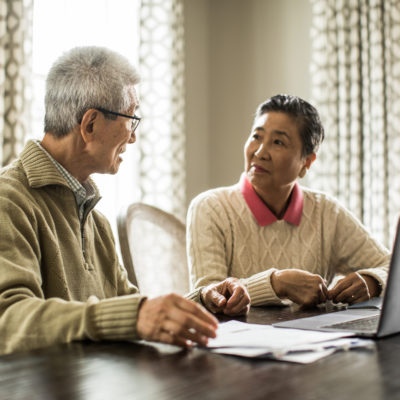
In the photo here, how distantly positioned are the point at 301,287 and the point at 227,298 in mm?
232

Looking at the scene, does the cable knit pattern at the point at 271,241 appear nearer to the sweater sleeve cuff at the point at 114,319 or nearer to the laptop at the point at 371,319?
the laptop at the point at 371,319

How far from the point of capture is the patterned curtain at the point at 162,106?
3.44 metres

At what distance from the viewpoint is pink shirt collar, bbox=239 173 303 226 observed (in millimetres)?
2070

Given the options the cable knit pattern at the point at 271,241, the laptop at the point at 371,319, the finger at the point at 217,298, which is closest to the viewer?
the laptop at the point at 371,319

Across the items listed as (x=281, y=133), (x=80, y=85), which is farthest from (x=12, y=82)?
(x=80, y=85)

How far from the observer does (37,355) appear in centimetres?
89

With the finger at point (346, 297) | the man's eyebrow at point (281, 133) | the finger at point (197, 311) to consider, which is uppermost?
the man's eyebrow at point (281, 133)

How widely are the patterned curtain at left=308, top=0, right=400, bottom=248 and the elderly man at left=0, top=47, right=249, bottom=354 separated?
210cm

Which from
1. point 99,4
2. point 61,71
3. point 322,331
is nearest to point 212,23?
point 99,4

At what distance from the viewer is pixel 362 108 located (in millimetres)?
3418

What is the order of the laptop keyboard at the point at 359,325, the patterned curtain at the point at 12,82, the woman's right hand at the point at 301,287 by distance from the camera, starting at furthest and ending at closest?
the patterned curtain at the point at 12,82 < the woman's right hand at the point at 301,287 < the laptop keyboard at the point at 359,325

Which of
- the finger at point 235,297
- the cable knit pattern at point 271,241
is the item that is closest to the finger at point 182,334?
the finger at point 235,297

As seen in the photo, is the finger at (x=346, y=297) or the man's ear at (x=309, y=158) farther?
the man's ear at (x=309, y=158)

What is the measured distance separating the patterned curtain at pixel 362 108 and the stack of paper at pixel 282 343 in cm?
243
